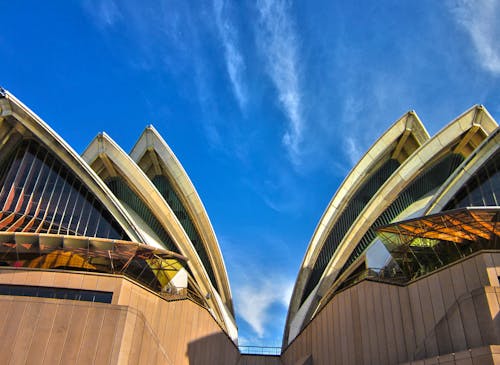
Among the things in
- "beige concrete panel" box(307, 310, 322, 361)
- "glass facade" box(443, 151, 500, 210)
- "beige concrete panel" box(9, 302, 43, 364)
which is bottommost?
"beige concrete panel" box(9, 302, 43, 364)

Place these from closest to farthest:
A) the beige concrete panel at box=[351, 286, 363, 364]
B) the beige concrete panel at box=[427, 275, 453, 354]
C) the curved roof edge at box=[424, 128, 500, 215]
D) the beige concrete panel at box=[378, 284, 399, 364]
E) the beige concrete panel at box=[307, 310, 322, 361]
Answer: the beige concrete panel at box=[427, 275, 453, 354] → the beige concrete panel at box=[378, 284, 399, 364] → the beige concrete panel at box=[351, 286, 363, 364] → the curved roof edge at box=[424, 128, 500, 215] → the beige concrete panel at box=[307, 310, 322, 361]

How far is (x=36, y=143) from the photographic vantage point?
2203cm

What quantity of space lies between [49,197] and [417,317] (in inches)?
689

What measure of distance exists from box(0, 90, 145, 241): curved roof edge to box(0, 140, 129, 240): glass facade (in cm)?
74

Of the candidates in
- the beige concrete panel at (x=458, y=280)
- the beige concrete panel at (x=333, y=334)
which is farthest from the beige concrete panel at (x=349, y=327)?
the beige concrete panel at (x=458, y=280)

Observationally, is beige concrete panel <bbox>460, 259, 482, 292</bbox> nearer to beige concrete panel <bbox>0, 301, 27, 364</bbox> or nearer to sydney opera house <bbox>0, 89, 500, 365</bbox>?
sydney opera house <bbox>0, 89, 500, 365</bbox>

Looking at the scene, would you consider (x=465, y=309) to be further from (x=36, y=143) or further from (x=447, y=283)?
(x=36, y=143)

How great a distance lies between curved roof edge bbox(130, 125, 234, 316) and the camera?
2681 cm

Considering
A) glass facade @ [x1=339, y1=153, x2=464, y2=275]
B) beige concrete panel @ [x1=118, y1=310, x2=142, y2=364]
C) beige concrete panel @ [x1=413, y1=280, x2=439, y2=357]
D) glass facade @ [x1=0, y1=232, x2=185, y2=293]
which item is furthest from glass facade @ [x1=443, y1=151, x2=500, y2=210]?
beige concrete panel @ [x1=118, y1=310, x2=142, y2=364]

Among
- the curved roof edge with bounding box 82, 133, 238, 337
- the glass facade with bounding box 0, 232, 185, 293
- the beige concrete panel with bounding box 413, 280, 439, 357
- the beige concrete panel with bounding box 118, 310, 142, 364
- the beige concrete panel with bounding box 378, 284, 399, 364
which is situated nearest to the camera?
the beige concrete panel with bounding box 118, 310, 142, 364

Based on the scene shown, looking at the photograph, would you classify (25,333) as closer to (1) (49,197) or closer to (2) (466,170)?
(1) (49,197)

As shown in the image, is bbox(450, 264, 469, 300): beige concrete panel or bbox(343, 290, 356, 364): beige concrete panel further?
bbox(343, 290, 356, 364): beige concrete panel

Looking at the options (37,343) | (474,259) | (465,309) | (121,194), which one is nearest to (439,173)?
(474,259)

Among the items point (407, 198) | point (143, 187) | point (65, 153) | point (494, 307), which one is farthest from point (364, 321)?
point (65, 153)
